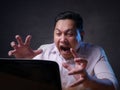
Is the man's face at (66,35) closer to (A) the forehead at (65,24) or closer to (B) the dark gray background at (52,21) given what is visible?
(A) the forehead at (65,24)

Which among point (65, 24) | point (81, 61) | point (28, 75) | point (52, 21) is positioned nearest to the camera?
point (28, 75)

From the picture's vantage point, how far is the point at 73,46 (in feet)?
4.27

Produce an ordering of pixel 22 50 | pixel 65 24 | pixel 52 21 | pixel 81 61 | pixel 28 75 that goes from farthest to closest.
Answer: pixel 52 21
pixel 65 24
pixel 22 50
pixel 81 61
pixel 28 75

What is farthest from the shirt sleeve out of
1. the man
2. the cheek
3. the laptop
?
the laptop

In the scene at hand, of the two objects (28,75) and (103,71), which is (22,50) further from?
(28,75)

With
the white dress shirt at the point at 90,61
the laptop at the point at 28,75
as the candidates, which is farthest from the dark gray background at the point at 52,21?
the laptop at the point at 28,75

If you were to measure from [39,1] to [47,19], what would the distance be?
16 centimetres

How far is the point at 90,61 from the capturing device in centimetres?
130

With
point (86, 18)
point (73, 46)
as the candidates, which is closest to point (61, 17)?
point (73, 46)

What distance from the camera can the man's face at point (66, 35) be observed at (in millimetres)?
1254

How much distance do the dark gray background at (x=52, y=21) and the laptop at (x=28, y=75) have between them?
5.21 ft

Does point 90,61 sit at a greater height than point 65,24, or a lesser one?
lesser

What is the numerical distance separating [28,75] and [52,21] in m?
1.65

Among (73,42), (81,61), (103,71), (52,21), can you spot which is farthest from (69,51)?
(52,21)
